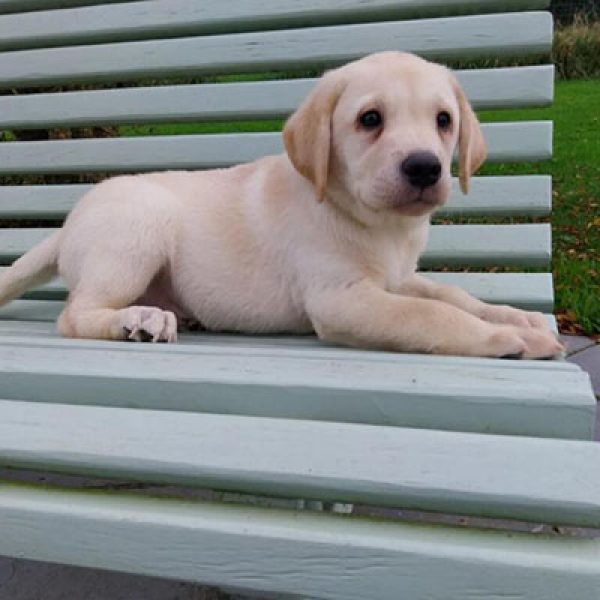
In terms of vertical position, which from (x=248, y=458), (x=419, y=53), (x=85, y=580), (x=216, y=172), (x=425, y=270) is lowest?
(x=85, y=580)

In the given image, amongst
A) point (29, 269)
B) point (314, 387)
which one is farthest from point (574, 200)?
point (314, 387)

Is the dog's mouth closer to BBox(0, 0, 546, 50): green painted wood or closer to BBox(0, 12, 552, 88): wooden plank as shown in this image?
BBox(0, 12, 552, 88): wooden plank

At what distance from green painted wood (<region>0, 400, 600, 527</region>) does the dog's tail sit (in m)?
1.11

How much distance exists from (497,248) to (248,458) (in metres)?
1.54

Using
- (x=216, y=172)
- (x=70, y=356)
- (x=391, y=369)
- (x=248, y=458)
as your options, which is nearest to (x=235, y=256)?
(x=216, y=172)

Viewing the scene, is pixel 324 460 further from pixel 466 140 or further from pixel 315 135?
pixel 466 140

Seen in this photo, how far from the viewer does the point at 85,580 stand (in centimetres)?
208

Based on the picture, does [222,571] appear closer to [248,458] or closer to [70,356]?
[248,458]

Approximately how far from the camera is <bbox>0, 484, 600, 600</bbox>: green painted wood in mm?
961

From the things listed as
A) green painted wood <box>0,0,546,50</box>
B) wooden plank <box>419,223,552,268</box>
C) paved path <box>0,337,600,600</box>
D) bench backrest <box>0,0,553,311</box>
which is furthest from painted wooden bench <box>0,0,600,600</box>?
green painted wood <box>0,0,546,50</box>

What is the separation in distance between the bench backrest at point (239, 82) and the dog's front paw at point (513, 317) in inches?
13.9

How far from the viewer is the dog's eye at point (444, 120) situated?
1.84 meters

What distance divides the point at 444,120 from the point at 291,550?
116 centimetres

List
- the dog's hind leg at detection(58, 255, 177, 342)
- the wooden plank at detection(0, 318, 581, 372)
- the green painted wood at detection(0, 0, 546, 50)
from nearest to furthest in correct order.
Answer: the wooden plank at detection(0, 318, 581, 372), the dog's hind leg at detection(58, 255, 177, 342), the green painted wood at detection(0, 0, 546, 50)
